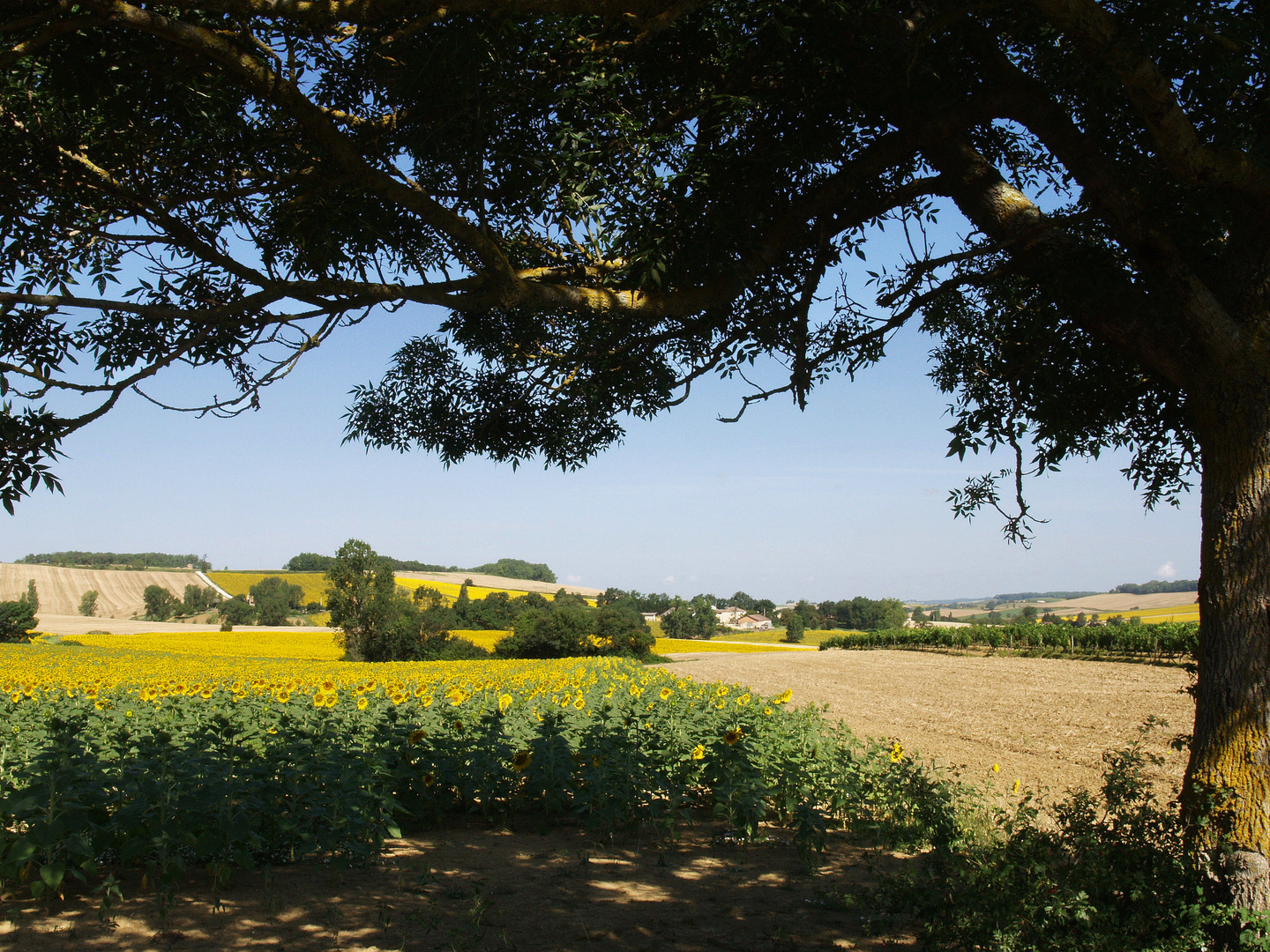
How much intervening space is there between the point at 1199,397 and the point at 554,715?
15.3 feet

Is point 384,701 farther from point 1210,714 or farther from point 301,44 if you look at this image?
point 1210,714

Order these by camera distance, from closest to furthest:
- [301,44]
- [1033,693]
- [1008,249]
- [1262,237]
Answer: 1. [1262,237]
2. [1008,249]
3. [301,44]
4. [1033,693]

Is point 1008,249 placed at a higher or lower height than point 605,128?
lower

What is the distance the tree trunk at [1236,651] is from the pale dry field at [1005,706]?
7.98 feet

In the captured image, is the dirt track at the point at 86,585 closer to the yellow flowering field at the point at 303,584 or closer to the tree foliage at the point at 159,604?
the tree foliage at the point at 159,604

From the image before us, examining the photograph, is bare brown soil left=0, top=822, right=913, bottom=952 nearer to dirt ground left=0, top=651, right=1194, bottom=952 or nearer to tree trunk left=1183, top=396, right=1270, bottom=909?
dirt ground left=0, top=651, right=1194, bottom=952

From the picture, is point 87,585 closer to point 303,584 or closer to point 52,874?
point 303,584

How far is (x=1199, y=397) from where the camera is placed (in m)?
3.65

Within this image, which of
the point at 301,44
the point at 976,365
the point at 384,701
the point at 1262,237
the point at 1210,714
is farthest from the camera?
the point at 384,701

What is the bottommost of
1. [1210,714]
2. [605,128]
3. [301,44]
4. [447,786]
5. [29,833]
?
[447,786]

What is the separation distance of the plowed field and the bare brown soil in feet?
262

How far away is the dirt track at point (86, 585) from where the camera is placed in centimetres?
7231

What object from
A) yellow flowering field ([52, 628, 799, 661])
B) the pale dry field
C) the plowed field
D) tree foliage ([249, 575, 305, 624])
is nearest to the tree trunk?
the pale dry field

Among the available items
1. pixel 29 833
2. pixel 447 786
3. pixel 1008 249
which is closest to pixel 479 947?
pixel 29 833
